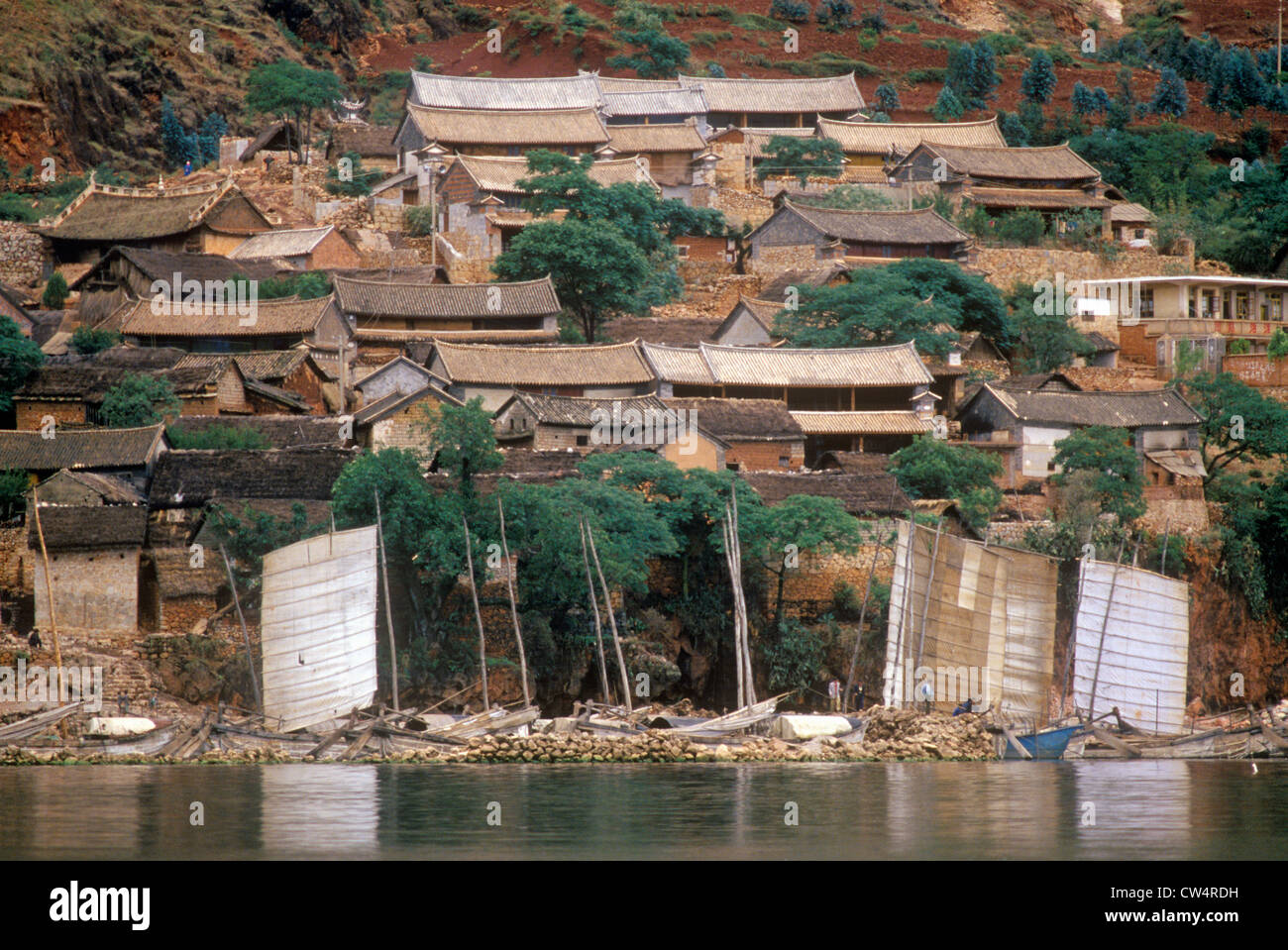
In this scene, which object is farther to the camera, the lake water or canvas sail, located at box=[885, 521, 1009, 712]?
canvas sail, located at box=[885, 521, 1009, 712]

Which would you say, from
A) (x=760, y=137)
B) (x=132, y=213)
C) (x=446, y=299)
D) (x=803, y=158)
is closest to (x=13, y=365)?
(x=446, y=299)

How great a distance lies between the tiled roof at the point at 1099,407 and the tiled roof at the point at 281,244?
22.4 m

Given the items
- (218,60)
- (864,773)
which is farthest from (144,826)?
(218,60)

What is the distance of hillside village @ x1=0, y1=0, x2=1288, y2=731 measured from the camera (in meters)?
38.1

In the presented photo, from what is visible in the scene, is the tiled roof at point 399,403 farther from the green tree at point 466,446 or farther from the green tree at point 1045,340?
the green tree at point 1045,340

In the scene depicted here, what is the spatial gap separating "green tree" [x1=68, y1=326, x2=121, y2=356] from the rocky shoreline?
20.1 metres

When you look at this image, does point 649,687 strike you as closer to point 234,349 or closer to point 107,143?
point 234,349

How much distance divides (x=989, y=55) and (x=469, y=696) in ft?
194

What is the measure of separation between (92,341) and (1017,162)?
34094 millimetres

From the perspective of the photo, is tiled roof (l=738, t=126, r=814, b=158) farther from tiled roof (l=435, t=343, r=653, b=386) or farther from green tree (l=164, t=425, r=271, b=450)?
green tree (l=164, t=425, r=271, b=450)

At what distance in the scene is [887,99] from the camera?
270 feet

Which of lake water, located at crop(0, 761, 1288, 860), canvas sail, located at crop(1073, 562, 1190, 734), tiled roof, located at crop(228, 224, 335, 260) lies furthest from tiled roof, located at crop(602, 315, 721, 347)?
lake water, located at crop(0, 761, 1288, 860)

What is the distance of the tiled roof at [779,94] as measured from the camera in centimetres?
7494

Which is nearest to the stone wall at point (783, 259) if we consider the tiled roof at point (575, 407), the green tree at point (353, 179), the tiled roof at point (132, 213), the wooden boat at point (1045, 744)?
the tiled roof at point (575, 407)
